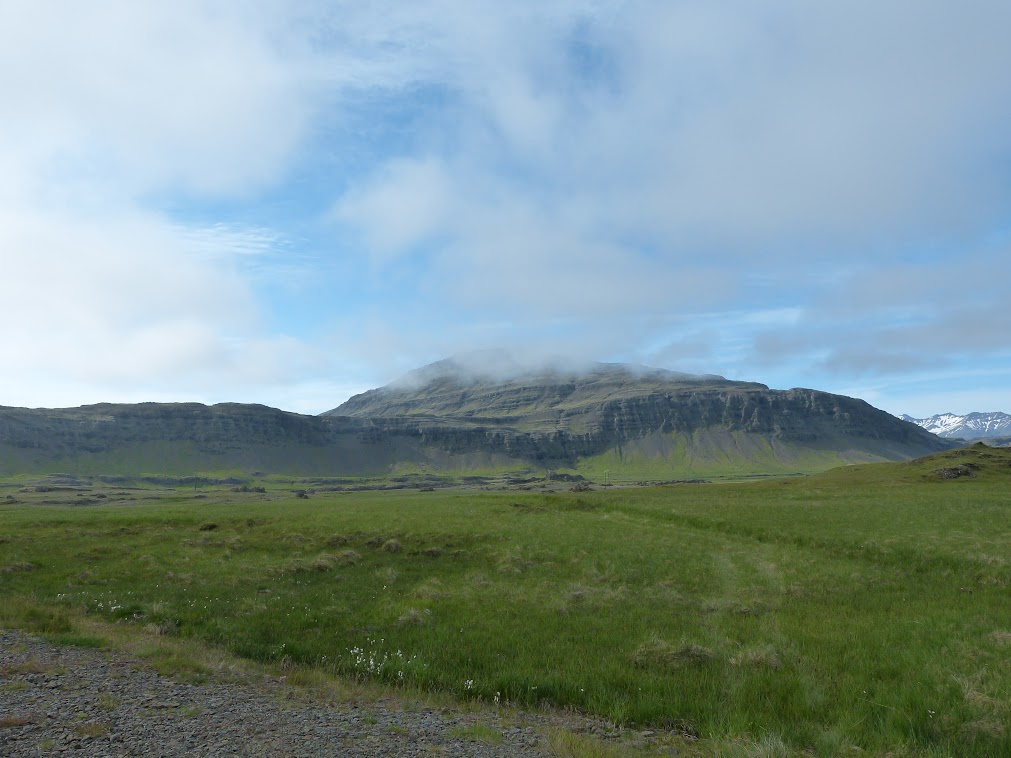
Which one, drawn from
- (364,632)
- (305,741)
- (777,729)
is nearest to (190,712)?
(305,741)

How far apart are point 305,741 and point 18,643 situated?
12182 mm

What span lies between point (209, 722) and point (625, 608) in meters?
16.4

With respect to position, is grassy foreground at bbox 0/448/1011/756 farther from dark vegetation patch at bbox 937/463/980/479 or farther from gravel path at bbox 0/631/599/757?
dark vegetation patch at bbox 937/463/980/479

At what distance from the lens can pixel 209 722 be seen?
41.1 feet

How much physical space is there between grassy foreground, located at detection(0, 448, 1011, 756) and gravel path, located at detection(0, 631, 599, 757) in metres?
2.62

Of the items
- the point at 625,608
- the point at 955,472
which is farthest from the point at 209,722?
the point at 955,472

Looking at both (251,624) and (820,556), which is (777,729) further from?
(820,556)

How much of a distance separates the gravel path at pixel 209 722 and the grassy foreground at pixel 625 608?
262cm

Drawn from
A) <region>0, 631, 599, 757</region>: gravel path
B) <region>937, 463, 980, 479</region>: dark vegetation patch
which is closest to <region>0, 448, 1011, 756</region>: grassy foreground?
<region>0, 631, 599, 757</region>: gravel path

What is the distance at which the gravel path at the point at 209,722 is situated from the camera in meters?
11.4

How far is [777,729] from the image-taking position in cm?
1308

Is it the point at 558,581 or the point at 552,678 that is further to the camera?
the point at 558,581

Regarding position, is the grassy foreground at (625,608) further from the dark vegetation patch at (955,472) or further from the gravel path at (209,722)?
the dark vegetation patch at (955,472)

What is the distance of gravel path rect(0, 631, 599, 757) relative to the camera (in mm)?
11398
